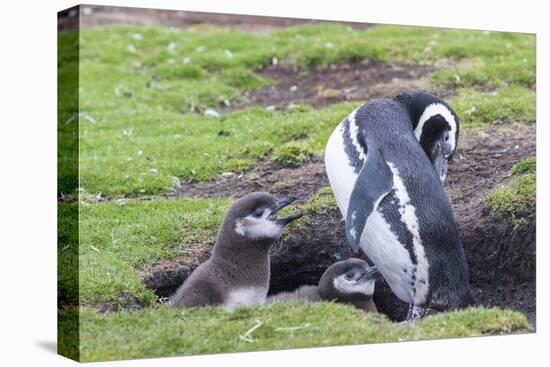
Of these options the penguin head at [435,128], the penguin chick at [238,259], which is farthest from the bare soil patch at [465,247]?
the penguin head at [435,128]

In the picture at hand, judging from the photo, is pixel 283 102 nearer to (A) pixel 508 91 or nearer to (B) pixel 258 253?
(A) pixel 508 91

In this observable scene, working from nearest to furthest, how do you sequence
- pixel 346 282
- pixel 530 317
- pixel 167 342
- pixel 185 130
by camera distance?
pixel 167 342 < pixel 346 282 < pixel 530 317 < pixel 185 130

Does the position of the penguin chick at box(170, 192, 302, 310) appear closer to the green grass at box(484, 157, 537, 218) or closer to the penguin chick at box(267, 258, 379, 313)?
the penguin chick at box(267, 258, 379, 313)

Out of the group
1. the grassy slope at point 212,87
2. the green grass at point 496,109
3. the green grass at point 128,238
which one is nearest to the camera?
the green grass at point 128,238

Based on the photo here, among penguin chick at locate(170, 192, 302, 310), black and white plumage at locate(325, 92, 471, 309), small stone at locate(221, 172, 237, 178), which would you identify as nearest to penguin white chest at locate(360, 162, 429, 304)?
black and white plumage at locate(325, 92, 471, 309)

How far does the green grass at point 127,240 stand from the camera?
5.68 metres

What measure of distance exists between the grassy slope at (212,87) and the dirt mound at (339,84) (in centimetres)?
12

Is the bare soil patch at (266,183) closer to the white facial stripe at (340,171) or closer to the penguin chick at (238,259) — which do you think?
the white facial stripe at (340,171)

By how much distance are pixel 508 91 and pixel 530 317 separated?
2.01 m

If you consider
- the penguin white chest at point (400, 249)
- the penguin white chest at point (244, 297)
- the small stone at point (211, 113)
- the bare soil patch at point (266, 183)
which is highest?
the small stone at point (211, 113)

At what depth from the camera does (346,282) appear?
6098 millimetres

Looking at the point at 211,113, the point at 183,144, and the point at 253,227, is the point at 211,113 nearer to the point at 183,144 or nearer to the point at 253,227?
the point at 183,144

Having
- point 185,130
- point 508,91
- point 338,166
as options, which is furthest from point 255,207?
point 508,91

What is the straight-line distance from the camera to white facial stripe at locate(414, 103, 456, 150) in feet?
21.4
